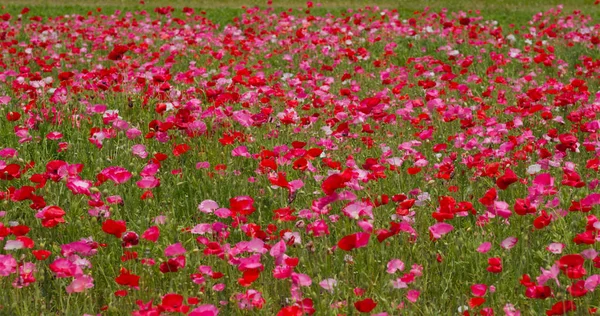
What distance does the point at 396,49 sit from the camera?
27.7 ft

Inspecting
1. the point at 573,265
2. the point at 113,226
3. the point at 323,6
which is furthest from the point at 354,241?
the point at 323,6

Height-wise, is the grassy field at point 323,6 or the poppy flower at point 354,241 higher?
the poppy flower at point 354,241

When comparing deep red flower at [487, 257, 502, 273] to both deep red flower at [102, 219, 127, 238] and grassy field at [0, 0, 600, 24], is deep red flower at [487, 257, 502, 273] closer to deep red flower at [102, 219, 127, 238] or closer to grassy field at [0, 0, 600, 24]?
deep red flower at [102, 219, 127, 238]

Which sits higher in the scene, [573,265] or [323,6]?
[573,265]

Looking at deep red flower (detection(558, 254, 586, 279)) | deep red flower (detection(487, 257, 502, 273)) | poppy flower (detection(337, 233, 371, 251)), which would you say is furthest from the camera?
deep red flower (detection(487, 257, 502, 273))

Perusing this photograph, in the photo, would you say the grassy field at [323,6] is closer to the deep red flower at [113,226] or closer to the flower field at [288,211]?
the flower field at [288,211]

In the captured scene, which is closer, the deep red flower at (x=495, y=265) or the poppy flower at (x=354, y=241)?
the poppy flower at (x=354, y=241)

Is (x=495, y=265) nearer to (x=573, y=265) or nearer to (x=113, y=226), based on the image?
(x=573, y=265)

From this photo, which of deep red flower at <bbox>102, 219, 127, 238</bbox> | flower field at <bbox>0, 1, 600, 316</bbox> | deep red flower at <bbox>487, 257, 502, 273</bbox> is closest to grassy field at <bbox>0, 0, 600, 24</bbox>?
flower field at <bbox>0, 1, 600, 316</bbox>

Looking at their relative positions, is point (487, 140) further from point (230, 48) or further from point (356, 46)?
point (356, 46)

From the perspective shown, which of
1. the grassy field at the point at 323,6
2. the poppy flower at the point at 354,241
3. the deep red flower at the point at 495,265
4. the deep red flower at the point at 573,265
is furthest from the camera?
the grassy field at the point at 323,6

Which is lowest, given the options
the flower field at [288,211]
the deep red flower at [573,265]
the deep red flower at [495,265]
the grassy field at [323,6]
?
the grassy field at [323,6]

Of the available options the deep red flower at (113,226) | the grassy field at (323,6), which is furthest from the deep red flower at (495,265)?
the grassy field at (323,6)

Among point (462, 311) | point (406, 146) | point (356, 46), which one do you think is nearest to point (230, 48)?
point (356, 46)
